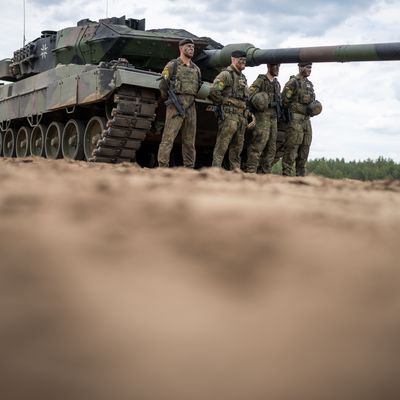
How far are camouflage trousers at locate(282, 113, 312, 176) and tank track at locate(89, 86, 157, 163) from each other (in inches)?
89.7

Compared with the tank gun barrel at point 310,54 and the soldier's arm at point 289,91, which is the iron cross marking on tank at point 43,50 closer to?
the tank gun barrel at point 310,54

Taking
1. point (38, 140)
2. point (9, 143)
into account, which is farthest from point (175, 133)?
point (9, 143)

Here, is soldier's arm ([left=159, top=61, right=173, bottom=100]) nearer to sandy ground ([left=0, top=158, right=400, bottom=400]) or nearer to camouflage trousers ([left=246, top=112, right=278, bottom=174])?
camouflage trousers ([left=246, top=112, right=278, bottom=174])

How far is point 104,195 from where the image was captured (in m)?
1.66

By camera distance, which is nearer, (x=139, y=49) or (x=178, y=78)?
(x=178, y=78)

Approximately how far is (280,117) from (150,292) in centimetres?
909

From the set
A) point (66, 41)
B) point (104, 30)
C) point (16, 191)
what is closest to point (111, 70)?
point (104, 30)

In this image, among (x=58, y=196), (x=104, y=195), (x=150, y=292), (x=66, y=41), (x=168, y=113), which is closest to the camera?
(x=150, y=292)

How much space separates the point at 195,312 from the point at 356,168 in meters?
30.5

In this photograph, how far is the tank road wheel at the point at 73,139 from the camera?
388 inches

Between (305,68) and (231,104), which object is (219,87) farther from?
(305,68)

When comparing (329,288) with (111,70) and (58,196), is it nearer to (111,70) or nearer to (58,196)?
(58,196)

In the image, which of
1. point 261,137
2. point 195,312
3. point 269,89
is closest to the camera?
point 195,312

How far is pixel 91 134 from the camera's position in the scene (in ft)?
32.3
